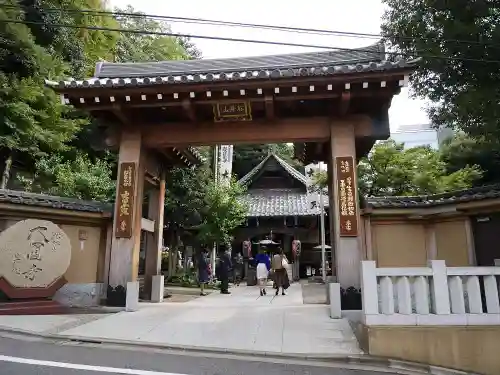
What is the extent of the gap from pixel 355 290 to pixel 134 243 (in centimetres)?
533

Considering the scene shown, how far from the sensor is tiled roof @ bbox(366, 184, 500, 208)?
26.0 ft

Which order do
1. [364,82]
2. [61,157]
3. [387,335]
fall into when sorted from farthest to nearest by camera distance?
[61,157] < [364,82] < [387,335]

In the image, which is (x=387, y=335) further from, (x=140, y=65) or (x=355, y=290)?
(x=140, y=65)

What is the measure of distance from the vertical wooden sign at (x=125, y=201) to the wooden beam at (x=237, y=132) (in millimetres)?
867

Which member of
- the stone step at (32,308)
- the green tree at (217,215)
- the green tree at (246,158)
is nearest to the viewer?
the stone step at (32,308)

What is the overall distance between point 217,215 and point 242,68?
8.34 m

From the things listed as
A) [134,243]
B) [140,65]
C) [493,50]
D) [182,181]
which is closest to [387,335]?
[493,50]

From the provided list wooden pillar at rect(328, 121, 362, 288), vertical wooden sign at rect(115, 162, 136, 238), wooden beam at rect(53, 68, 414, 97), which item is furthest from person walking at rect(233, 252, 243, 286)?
wooden beam at rect(53, 68, 414, 97)

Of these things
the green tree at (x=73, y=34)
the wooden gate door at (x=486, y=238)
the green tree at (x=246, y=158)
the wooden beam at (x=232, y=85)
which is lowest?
the wooden gate door at (x=486, y=238)

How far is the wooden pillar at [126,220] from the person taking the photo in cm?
881

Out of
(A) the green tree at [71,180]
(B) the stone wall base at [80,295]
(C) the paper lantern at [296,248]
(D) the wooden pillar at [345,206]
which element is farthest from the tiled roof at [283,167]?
(B) the stone wall base at [80,295]

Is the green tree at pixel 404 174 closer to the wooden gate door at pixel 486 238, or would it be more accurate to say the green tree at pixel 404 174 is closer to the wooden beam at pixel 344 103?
the wooden gate door at pixel 486 238

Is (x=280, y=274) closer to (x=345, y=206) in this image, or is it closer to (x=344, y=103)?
(x=345, y=206)

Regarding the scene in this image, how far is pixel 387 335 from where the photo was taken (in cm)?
515
